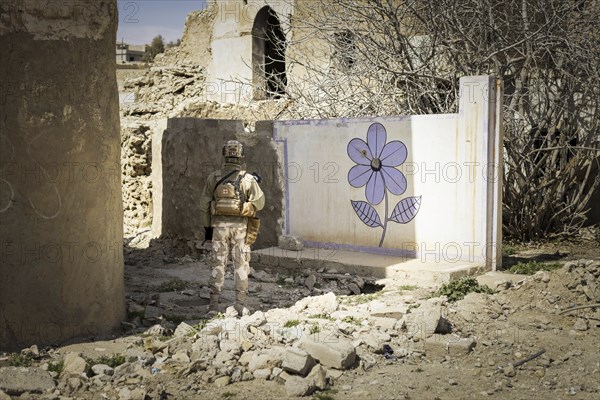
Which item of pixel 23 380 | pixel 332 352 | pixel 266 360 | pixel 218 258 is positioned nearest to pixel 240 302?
pixel 218 258

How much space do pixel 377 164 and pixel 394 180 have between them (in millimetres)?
335

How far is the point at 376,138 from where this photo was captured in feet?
30.6

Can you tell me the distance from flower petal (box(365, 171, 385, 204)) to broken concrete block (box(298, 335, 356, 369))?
13.4 feet

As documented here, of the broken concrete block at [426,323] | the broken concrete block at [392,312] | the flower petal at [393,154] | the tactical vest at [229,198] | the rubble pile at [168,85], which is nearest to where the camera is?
the broken concrete block at [426,323]

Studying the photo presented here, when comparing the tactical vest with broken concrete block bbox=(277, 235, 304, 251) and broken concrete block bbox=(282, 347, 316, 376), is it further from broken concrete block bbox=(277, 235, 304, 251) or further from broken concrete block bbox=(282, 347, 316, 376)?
broken concrete block bbox=(277, 235, 304, 251)

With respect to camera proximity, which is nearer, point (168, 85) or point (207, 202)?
point (207, 202)

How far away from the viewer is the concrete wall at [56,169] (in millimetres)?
5520

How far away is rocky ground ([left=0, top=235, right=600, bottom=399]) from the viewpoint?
16.2 ft

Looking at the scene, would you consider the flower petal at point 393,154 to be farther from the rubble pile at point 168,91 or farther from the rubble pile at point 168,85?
the rubble pile at point 168,85

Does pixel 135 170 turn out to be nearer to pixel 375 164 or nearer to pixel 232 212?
pixel 375 164

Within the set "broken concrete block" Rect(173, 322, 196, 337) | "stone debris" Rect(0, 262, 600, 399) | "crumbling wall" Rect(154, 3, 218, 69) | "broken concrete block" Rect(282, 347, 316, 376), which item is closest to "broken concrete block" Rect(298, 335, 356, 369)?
"stone debris" Rect(0, 262, 600, 399)

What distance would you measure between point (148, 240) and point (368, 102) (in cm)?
427

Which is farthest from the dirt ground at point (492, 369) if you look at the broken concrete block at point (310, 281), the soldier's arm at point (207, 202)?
the soldier's arm at point (207, 202)

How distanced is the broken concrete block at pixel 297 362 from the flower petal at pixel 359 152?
4.66 meters
